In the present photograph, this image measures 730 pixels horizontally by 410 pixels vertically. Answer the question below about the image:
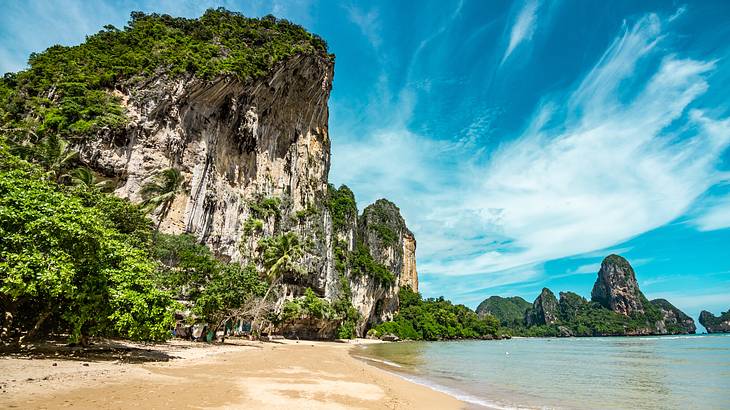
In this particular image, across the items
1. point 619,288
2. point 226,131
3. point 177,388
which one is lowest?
point 177,388

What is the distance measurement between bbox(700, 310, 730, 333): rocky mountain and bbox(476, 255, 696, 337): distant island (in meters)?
0.40

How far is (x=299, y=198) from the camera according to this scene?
56.6 m

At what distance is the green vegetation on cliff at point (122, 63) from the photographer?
30.5m

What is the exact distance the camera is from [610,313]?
15562cm

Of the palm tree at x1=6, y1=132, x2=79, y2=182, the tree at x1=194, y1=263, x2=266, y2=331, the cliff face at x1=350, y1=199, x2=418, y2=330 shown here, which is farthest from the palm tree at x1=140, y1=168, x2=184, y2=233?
the cliff face at x1=350, y1=199, x2=418, y2=330

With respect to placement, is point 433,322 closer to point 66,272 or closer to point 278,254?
point 278,254

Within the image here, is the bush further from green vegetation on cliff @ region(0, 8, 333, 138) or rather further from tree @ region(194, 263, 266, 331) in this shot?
tree @ region(194, 263, 266, 331)

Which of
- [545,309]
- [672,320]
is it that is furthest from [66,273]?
[672,320]

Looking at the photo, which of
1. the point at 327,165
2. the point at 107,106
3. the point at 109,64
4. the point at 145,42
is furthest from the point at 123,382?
the point at 327,165

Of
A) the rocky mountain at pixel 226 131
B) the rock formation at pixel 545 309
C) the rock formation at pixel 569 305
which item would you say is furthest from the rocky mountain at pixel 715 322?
the rocky mountain at pixel 226 131

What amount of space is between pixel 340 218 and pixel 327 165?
46.8ft

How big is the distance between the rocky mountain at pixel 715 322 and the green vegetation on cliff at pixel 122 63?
21181 centimetres

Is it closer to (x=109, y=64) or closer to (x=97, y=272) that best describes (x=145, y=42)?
(x=109, y=64)

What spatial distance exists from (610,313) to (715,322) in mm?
58664
